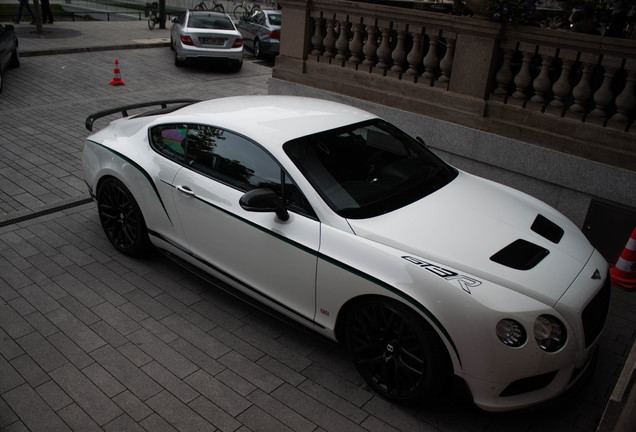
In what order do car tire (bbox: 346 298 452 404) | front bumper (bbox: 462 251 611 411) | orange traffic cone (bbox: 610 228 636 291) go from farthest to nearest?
orange traffic cone (bbox: 610 228 636 291)
car tire (bbox: 346 298 452 404)
front bumper (bbox: 462 251 611 411)

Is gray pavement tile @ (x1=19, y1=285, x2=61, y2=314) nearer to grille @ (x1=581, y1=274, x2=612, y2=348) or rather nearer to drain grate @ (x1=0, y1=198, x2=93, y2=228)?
drain grate @ (x1=0, y1=198, x2=93, y2=228)

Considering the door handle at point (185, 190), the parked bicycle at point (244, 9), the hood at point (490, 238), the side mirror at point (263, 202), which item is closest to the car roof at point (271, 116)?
the side mirror at point (263, 202)

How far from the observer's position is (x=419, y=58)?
24.5 ft

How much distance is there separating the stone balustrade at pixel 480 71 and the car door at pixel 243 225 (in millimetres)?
3713

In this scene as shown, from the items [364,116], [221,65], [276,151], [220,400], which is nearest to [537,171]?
[364,116]

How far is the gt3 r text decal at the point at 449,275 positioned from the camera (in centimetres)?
335

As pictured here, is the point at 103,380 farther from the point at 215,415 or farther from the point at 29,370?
the point at 215,415

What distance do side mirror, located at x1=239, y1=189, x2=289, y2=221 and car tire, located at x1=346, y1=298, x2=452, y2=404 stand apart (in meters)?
0.85

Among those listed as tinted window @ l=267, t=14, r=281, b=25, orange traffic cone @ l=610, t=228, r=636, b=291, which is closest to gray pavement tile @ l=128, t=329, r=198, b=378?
orange traffic cone @ l=610, t=228, r=636, b=291

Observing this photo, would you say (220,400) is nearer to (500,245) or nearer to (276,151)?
(276,151)

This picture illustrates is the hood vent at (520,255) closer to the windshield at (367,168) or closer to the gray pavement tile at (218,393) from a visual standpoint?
the windshield at (367,168)

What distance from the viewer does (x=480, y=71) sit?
6.84 m

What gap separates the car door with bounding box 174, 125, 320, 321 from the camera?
156 inches

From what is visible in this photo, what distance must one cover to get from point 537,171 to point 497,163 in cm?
50
